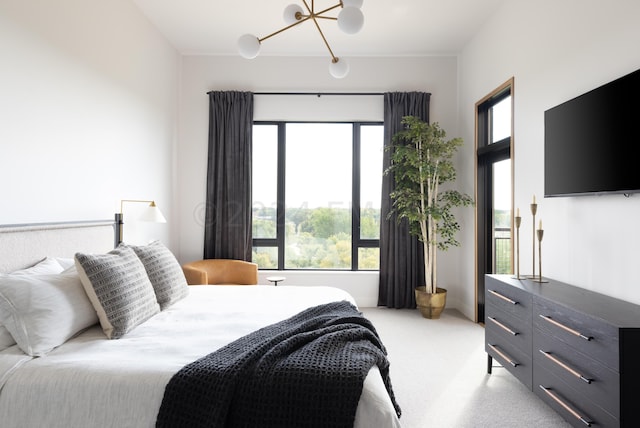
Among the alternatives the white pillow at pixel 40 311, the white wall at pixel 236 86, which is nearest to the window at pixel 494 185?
the white wall at pixel 236 86

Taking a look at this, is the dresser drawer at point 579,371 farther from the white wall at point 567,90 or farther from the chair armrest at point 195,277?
the chair armrest at point 195,277

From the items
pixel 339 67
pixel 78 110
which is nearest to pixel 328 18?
pixel 339 67

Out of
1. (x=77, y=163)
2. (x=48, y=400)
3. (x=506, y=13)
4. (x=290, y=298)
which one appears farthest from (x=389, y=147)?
(x=48, y=400)

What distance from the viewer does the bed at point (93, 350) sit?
1.36 meters

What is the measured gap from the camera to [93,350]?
163cm

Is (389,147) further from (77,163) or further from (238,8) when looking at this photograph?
(77,163)

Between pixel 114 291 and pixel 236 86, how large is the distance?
333cm

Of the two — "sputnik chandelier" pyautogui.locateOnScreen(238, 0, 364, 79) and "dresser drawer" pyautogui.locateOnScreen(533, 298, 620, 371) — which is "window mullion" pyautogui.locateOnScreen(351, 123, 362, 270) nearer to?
"sputnik chandelier" pyautogui.locateOnScreen(238, 0, 364, 79)

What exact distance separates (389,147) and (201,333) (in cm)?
307

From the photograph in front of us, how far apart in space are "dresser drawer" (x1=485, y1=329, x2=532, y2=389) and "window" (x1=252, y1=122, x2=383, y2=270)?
2.04m

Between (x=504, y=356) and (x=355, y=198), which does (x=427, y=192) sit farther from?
(x=504, y=356)

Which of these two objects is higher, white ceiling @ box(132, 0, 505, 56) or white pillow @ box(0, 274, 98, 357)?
white ceiling @ box(132, 0, 505, 56)

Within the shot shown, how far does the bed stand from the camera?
136 centimetres

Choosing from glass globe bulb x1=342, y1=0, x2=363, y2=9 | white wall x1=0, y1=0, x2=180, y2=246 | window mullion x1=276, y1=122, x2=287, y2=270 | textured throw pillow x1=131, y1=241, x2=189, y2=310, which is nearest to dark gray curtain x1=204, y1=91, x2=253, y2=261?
window mullion x1=276, y1=122, x2=287, y2=270
